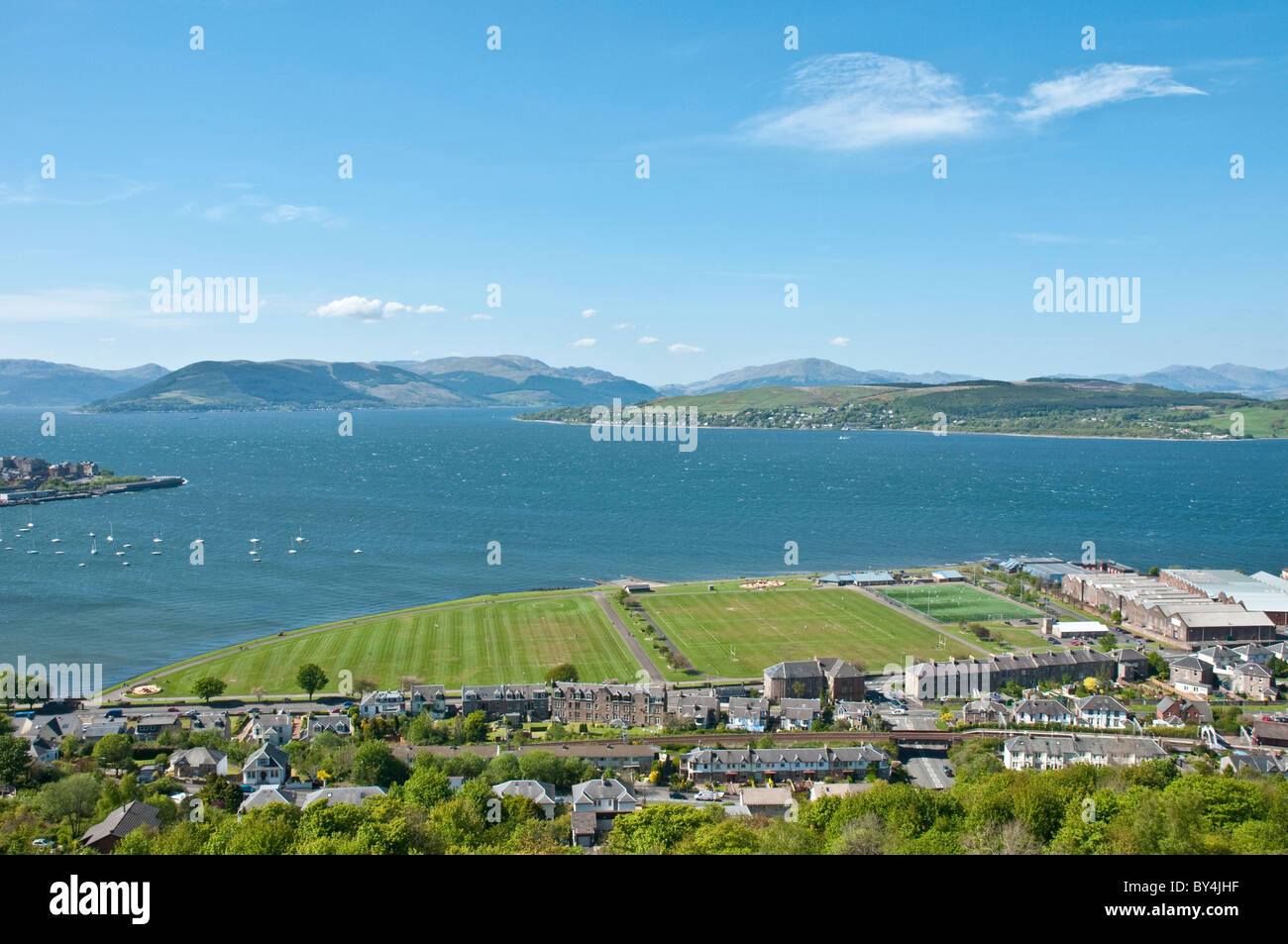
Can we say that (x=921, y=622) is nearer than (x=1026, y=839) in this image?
No

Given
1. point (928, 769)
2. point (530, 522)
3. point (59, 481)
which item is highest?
point (59, 481)

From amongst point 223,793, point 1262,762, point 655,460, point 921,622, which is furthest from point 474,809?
point 655,460

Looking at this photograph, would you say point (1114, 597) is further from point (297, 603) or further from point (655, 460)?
point (655, 460)

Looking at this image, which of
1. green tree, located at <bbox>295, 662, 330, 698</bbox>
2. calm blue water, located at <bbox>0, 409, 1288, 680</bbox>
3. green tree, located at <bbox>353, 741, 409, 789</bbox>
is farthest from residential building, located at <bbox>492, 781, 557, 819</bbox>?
calm blue water, located at <bbox>0, 409, 1288, 680</bbox>

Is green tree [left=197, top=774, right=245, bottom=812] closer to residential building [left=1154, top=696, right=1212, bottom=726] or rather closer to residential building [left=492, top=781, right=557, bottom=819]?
residential building [left=492, top=781, right=557, bottom=819]

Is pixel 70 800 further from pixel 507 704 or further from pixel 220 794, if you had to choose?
pixel 507 704

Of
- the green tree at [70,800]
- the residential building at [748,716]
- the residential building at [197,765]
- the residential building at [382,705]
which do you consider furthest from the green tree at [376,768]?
the residential building at [748,716]

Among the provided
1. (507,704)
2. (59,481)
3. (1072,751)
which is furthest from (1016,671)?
(59,481)
